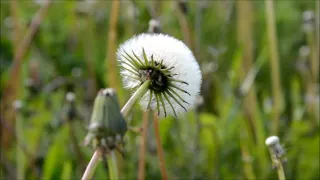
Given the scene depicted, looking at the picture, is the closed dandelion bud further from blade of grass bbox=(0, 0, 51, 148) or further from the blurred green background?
blade of grass bbox=(0, 0, 51, 148)

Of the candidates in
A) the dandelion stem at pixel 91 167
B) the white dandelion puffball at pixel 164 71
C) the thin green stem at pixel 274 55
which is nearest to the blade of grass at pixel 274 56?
the thin green stem at pixel 274 55

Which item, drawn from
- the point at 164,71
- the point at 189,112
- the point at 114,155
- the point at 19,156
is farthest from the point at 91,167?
the point at 189,112

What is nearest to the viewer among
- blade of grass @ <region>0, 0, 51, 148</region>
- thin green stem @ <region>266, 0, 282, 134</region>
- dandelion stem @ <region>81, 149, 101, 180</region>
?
dandelion stem @ <region>81, 149, 101, 180</region>

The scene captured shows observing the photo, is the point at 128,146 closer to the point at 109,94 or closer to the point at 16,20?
the point at 16,20

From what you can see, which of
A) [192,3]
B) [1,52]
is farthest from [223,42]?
[1,52]

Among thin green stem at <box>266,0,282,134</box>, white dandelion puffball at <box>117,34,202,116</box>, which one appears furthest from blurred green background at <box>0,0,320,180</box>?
white dandelion puffball at <box>117,34,202,116</box>

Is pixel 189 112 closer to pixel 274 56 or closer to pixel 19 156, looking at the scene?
pixel 274 56
